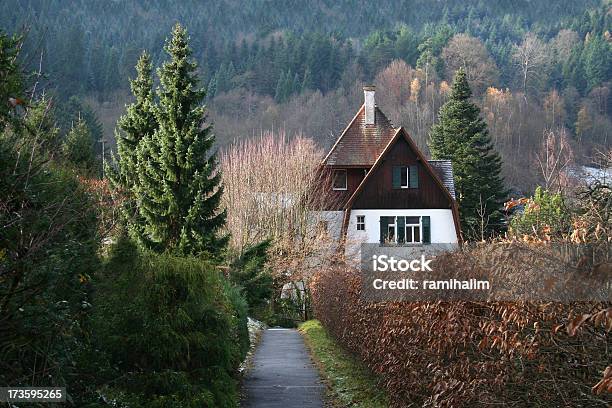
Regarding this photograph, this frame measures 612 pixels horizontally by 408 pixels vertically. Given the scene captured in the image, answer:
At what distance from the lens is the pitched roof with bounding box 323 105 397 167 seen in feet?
143

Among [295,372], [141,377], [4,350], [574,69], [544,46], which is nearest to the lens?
[4,350]

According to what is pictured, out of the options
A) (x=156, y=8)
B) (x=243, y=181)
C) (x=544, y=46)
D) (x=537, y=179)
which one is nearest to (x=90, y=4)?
(x=156, y=8)

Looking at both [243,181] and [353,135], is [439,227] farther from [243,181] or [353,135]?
[243,181]

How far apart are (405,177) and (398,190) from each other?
76 cm

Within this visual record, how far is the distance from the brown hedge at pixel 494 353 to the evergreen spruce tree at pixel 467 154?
38429mm

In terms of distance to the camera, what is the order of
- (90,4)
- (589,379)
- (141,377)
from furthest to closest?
1. (90,4)
2. (141,377)
3. (589,379)

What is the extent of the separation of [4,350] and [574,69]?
86.4 meters

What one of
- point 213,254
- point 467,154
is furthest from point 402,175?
point 213,254

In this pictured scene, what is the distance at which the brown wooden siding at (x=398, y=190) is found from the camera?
134 feet

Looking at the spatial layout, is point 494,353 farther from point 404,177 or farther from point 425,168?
point 404,177

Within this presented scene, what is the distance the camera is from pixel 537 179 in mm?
61250

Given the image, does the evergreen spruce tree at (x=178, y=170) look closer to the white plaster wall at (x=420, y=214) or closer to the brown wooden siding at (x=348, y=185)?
the white plaster wall at (x=420, y=214)

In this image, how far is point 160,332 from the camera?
9328 mm

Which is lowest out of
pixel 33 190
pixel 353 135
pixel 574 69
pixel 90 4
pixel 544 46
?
pixel 33 190
